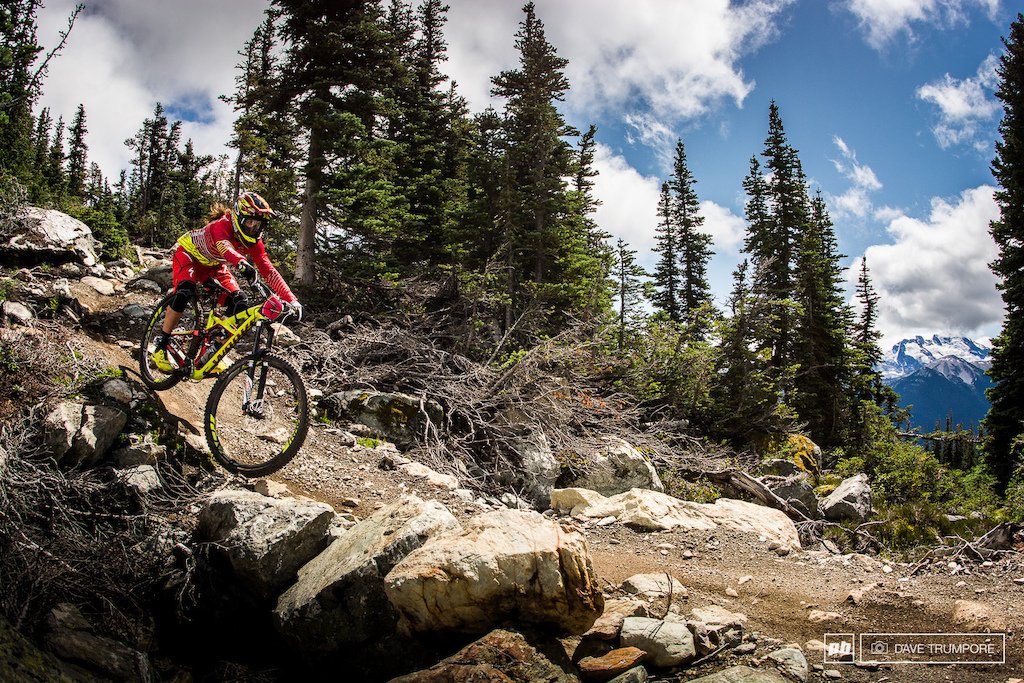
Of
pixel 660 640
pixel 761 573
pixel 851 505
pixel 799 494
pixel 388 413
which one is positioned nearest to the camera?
pixel 660 640

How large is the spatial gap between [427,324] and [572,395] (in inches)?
159

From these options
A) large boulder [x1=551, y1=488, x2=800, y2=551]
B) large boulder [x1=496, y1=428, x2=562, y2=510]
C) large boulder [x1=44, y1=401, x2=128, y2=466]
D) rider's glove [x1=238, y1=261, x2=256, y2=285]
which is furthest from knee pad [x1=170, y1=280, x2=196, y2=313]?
large boulder [x1=551, y1=488, x2=800, y2=551]

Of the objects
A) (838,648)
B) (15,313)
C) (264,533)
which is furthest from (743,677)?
(15,313)

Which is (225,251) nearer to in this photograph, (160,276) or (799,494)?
(160,276)

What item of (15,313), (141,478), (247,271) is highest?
(247,271)

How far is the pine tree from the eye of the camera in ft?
57.6

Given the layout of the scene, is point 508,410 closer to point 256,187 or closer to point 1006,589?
point 1006,589

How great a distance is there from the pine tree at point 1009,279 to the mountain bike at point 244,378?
22.8 m

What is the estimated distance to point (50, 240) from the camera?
8.41 metres

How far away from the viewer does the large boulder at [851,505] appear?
9172mm

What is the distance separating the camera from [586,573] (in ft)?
12.1

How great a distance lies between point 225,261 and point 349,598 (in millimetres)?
3801

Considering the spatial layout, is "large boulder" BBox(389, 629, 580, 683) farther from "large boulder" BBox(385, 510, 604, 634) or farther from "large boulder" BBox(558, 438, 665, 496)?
"large boulder" BBox(558, 438, 665, 496)

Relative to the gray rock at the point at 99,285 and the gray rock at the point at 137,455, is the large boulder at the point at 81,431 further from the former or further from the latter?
the gray rock at the point at 99,285
